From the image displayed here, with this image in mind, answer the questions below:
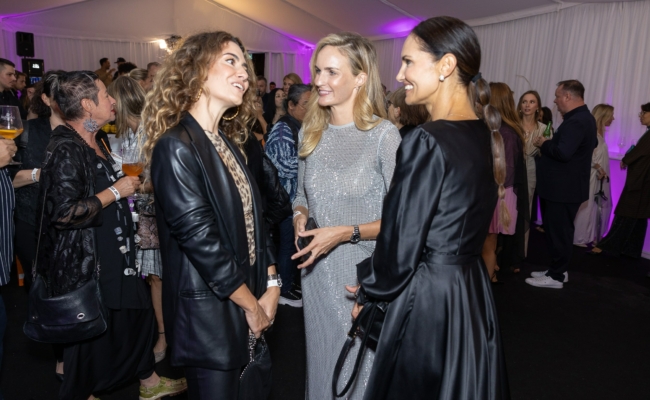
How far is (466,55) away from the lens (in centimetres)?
153

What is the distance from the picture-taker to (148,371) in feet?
8.96

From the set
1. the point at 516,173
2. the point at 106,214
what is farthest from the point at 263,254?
the point at 516,173

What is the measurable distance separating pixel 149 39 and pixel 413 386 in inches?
582

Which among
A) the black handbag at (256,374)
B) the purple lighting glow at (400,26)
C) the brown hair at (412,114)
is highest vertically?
the purple lighting glow at (400,26)

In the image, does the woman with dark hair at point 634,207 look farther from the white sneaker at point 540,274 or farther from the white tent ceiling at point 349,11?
the white tent ceiling at point 349,11

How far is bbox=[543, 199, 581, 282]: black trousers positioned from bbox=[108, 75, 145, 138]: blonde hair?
409cm

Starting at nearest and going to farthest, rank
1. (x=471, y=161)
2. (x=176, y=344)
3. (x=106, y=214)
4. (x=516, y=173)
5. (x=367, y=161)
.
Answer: (x=471, y=161) < (x=176, y=344) < (x=367, y=161) < (x=106, y=214) < (x=516, y=173)

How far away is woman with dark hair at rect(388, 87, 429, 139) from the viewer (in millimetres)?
3490

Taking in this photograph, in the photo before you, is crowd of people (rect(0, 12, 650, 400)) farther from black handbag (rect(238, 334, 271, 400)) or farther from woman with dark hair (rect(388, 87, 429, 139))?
woman with dark hair (rect(388, 87, 429, 139))

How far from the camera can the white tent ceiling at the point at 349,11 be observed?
8.26 m

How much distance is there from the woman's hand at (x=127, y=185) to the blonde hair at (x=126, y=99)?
72 centimetres

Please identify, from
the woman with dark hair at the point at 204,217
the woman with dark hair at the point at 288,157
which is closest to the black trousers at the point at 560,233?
the woman with dark hair at the point at 288,157

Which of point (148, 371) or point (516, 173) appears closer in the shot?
point (148, 371)

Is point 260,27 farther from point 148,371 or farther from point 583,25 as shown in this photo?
point 148,371
